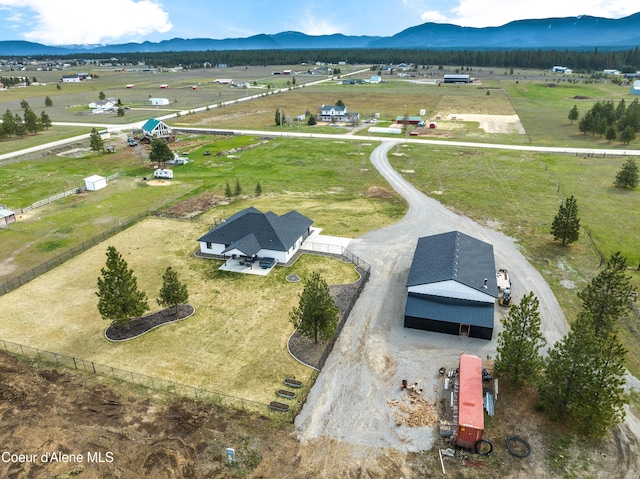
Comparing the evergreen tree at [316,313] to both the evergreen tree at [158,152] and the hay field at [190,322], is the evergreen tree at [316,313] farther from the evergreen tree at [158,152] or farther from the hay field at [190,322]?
the evergreen tree at [158,152]

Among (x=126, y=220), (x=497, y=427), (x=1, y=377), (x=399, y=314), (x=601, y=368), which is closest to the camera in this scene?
(x=601, y=368)

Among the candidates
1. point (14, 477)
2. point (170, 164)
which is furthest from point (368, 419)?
point (170, 164)

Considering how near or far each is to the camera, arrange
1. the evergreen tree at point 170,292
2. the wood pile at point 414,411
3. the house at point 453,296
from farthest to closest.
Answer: the evergreen tree at point 170,292, the house at point 453,296, the wood pile at point 414,411

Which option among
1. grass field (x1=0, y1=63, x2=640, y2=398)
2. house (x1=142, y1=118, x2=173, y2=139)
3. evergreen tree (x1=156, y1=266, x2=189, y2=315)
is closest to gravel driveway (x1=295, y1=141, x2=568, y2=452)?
grass field (x1=0, y1=63, x2=640, y2=398)

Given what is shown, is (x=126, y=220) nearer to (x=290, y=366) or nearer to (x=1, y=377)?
(x=1, y=377)

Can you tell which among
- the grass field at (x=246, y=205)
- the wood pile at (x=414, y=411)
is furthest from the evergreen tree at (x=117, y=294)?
the wood pile at (x=414, y=411)

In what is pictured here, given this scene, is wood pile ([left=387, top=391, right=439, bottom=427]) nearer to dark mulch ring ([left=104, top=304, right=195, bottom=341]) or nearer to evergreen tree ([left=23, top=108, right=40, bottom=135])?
dark mulch ring ([left=104, top=304, right=195, bottom=341])
